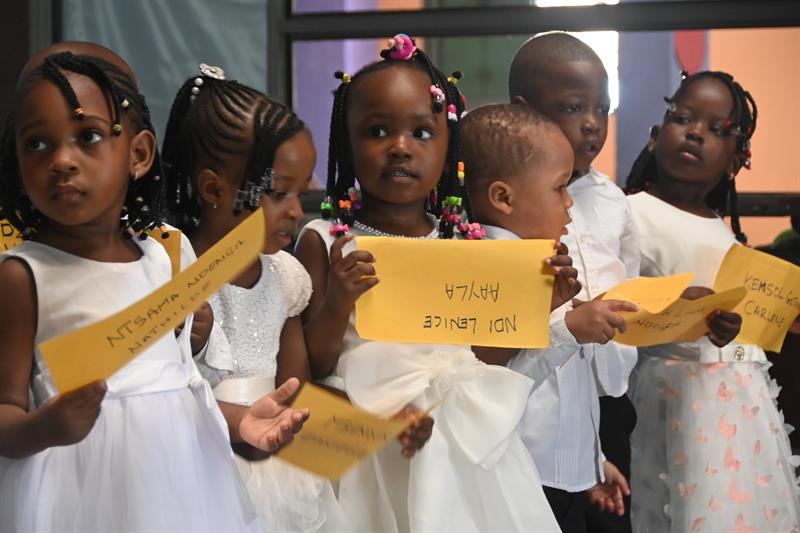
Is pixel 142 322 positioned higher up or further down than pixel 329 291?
higher up

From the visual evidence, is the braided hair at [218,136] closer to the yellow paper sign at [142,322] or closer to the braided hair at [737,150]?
the yellow paper sign at [142,322]

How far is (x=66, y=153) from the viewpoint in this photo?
1.37 m

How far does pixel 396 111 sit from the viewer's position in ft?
6.05

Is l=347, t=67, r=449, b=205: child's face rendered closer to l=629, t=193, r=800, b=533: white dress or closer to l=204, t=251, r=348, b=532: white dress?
l=204, t=251, r=348, b=532: white dress

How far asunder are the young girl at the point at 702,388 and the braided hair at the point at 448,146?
0.67m

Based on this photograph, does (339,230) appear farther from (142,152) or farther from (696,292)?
(696,292)

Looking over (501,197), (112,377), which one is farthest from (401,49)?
(112,377)

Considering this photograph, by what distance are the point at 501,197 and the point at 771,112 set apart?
6.13 feet

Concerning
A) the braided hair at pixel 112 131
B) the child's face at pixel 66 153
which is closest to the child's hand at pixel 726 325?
the braided hair at pixel 112 131

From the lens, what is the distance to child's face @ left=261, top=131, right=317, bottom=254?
1.76 metres

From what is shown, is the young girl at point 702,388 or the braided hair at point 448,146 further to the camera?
the young girl at point 702,388

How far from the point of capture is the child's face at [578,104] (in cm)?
233

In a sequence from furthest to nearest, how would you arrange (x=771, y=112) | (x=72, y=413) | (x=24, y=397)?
(x=771, y=112)
(x=24, y=397)
(x=72, y=413)

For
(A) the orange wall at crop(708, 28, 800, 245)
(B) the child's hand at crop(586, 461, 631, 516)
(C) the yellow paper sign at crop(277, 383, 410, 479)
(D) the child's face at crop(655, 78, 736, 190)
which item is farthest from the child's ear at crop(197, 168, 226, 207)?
(A) the orange wall at crop(708, 28, 800, 245)
